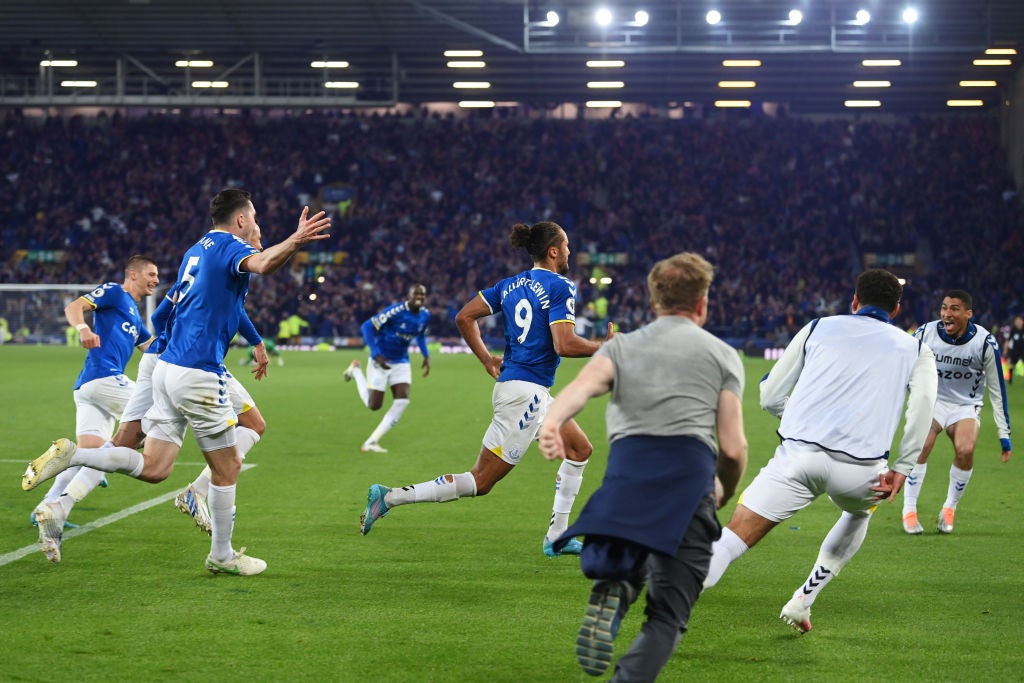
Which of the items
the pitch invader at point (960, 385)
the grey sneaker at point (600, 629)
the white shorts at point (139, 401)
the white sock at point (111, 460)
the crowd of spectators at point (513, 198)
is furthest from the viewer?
the crowd of spectators at point (513, 198)

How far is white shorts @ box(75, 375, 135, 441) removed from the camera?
901cm

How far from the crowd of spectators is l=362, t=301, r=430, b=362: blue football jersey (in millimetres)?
27648

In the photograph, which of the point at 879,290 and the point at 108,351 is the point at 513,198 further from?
the point at 879,290

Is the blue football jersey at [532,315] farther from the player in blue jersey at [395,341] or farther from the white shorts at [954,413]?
the player in blue jersey at [395,341]

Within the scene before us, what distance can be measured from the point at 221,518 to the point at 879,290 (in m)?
4.10

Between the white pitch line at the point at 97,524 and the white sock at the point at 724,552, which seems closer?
the white sock at the point at 724,552

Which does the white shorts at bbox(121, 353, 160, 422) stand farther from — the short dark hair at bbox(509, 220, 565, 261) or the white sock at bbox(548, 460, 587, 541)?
the white sock at bbox(548, 460, 587, 541)

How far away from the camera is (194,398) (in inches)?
271

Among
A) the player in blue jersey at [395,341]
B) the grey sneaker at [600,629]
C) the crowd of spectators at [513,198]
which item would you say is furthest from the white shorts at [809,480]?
the crowd of spectators at [513,198]

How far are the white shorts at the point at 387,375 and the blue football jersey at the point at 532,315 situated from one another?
772 cm

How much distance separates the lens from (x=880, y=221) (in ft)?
158

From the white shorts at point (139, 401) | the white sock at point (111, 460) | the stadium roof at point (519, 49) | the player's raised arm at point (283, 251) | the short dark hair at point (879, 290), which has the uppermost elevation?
the stadium roof at point (519, 49)

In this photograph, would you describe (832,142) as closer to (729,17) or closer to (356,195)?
(729,17)

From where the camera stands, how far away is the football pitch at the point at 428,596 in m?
5.44
